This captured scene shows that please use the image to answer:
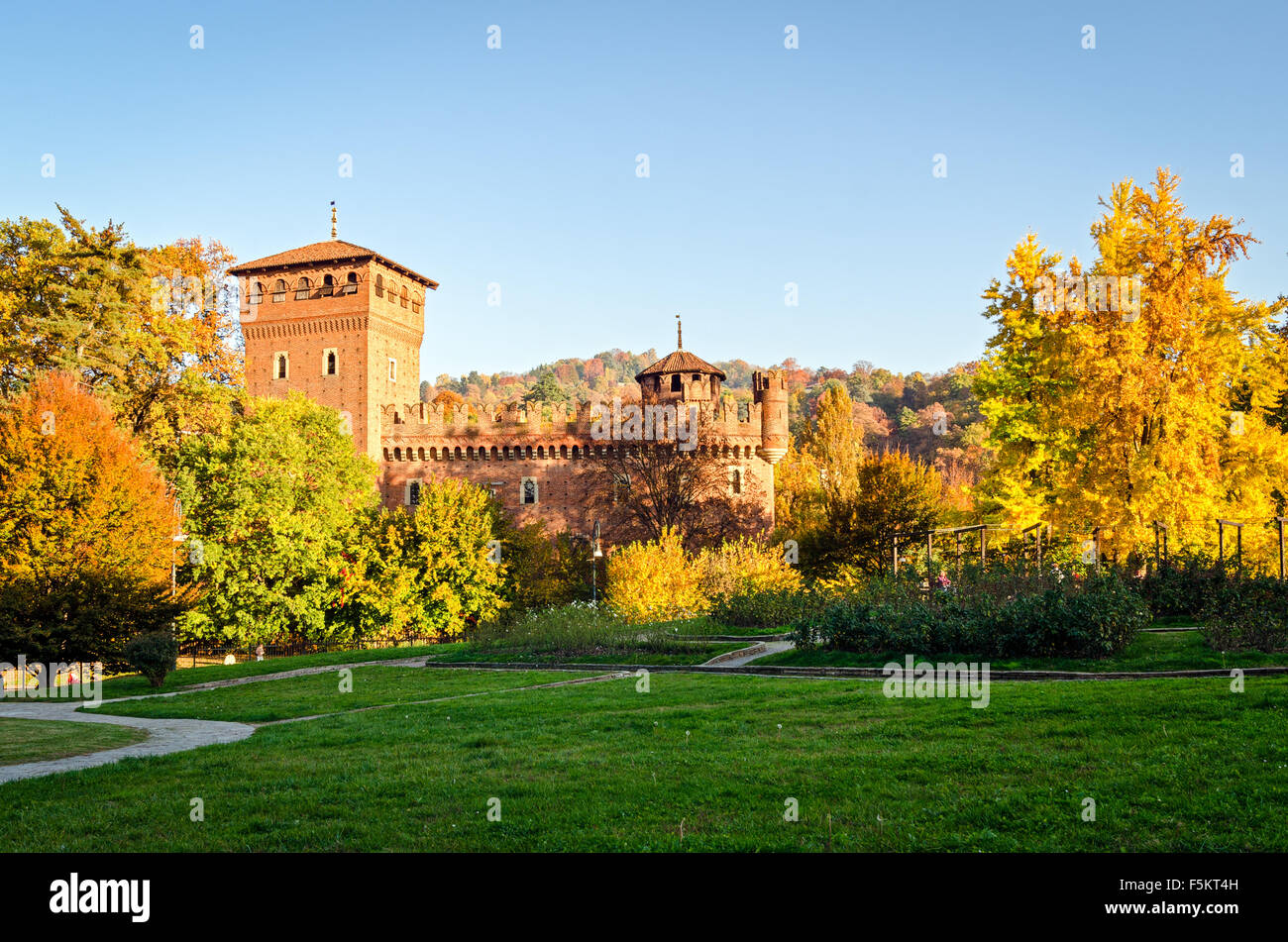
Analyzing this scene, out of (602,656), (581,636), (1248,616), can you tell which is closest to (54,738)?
(602,656)

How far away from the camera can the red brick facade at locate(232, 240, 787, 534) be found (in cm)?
4547

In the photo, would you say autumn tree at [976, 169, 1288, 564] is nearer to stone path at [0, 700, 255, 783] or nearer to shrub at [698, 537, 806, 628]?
shrub at [698, 537, 806, 628]

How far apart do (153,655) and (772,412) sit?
3204 centimetres

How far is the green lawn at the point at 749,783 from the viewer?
5.84m

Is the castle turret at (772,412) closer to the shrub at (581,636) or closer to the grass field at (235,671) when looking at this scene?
the shrub at (581,636)

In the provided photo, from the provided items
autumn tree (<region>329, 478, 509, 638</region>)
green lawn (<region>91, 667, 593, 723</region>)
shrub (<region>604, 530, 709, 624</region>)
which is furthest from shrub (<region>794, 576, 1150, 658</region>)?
autumn tree (<region>329, 478, 509, 638</region>)

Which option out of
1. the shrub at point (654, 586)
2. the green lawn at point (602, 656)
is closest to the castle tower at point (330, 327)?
the shrub at point (654, 586)

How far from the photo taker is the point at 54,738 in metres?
11.4

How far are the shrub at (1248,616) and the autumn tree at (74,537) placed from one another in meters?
21.3

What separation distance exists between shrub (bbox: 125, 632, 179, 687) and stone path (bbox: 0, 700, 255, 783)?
92.5 inches

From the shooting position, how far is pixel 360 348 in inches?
1783
